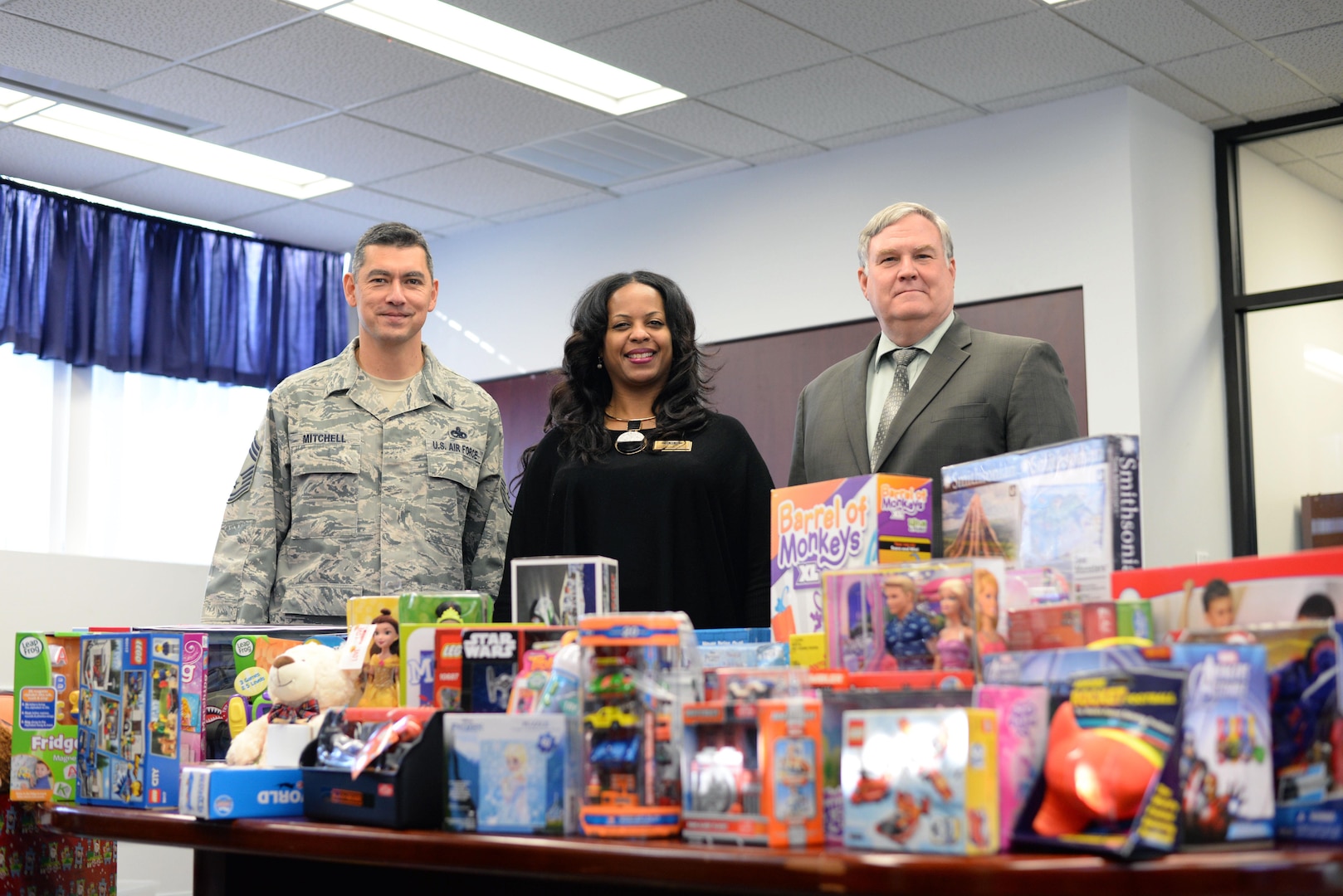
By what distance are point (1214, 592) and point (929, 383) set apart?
1.22 m

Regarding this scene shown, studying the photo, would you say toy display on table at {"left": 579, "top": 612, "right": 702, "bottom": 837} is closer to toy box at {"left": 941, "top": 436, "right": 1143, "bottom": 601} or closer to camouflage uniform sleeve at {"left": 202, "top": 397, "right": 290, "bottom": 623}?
toy box at {"left": 941, "top": 436, "right": 1143, "bottom": 601}

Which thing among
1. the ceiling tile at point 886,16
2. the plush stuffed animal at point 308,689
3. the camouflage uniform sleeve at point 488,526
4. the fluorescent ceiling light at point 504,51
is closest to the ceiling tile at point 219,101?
the fluorescent ceiling light at point 504,51

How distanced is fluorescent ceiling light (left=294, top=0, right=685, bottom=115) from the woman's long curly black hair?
211 centimetres

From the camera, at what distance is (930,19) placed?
4.36m

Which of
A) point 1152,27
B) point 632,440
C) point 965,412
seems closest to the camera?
point 965,412

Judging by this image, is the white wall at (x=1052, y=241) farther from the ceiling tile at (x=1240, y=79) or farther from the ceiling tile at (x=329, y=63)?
the ceiling tile at (x=329, y=63)

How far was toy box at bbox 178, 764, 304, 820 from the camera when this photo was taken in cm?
157

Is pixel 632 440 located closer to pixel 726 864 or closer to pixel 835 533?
pixel 835 533

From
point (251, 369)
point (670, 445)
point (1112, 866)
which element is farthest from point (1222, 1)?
point (251, 369)

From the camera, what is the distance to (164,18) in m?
4.32

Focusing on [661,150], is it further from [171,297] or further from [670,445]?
[670,445]

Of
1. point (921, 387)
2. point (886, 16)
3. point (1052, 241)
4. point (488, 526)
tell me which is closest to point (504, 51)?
Answer: point (886, 16)

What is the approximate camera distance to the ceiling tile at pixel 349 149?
17.5 feet

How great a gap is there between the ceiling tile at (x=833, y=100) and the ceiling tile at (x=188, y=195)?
7.48 ft
